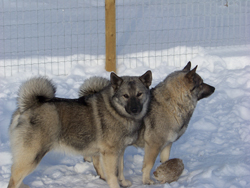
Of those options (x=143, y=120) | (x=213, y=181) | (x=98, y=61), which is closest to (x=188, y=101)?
(x=143, y=120)

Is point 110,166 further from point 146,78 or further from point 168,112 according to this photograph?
point 146,78

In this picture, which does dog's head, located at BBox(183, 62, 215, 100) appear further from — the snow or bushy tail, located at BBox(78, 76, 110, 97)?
bushy tail, located at BBox(78, 76, 110, 97)

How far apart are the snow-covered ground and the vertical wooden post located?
0.90ft

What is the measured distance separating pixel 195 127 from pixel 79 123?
2.49 metres

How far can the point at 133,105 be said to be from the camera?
12.2ft

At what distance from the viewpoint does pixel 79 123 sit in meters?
3.71

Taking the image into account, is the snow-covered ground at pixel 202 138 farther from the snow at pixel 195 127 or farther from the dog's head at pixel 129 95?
the dog's head at pixel 129 95

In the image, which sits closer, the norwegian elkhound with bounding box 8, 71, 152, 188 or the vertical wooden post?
the norwegian elkhound with bounding box 8, 71, 152, 188

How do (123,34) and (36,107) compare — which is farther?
(123,34)

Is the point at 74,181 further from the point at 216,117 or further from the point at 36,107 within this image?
the point at 216,117

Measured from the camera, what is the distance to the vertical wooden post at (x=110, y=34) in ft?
22.5

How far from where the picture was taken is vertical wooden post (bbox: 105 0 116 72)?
6863mm

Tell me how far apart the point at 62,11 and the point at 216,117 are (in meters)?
6.99

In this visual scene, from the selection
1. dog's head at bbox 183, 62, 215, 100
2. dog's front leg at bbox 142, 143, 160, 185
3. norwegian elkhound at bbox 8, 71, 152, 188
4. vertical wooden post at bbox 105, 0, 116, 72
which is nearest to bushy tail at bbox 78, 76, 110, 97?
norwegian elkhound at bbox 8, 71, 152, 188
